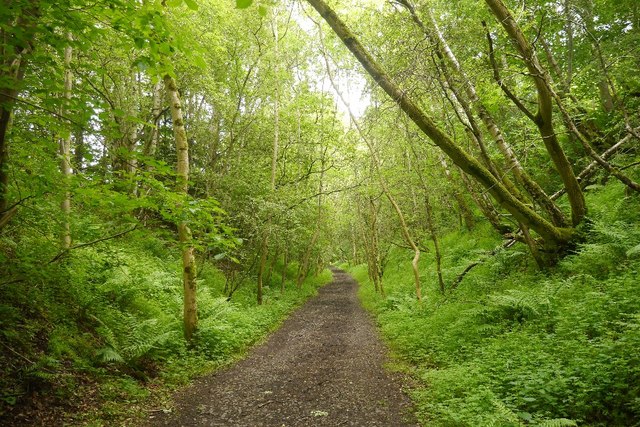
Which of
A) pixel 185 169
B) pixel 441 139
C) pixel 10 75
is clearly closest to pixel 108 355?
pixel 185 169

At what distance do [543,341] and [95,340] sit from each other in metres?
8.04

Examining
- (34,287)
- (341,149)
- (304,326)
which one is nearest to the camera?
(34,287)

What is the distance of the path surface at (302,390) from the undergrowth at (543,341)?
64 centimetres

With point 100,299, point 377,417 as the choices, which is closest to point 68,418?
point 100,299

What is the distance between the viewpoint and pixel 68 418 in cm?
479

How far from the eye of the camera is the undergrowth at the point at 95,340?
4816mm

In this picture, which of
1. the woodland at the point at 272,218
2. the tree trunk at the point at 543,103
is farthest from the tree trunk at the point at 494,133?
the tree trunk at the point at 543,103

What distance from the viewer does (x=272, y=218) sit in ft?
48.6

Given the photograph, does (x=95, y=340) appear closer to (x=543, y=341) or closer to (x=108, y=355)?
(x=108, y=355)

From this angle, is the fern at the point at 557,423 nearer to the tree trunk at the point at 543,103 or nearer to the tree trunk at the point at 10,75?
the tree trunk at the point at 543,103

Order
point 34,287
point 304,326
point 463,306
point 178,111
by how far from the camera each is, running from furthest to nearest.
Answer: point 304,326 → point 463,306 → point 178,111 → point 34,287

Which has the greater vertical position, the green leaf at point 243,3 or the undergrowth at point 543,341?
the green leaf at point 243,3

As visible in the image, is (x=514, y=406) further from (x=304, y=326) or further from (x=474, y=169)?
(x=304, y=326)

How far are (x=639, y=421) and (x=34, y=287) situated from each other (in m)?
8.81
